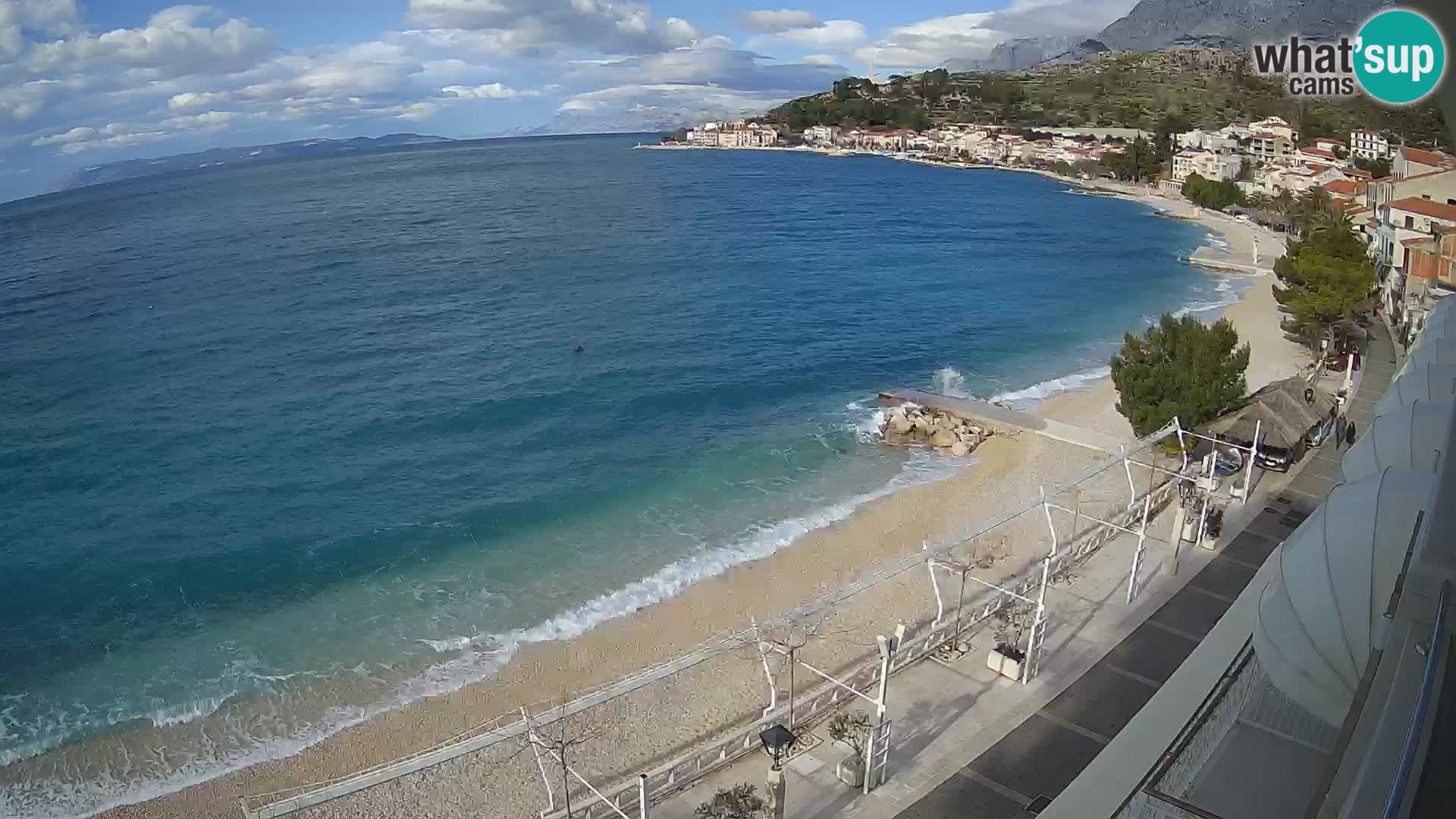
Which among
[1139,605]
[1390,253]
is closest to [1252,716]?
[1139,605]

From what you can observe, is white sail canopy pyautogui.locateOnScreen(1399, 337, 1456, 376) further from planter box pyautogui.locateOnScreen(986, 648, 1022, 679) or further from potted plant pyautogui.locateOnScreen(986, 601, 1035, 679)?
planter box pyautogui.locateOnScreen(986, 648, 1022, 679)

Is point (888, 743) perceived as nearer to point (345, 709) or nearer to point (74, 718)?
point (345, 709)

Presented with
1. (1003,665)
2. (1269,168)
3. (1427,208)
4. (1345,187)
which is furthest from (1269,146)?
(1003,665)

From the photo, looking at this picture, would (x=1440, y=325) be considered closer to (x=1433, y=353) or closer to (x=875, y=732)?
(x=1433, y=353)

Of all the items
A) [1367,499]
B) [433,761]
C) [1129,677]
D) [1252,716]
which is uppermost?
[1367,499]

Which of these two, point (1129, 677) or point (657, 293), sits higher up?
point (657, 293)

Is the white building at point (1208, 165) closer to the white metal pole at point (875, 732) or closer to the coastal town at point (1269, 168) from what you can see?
the coastal town at point (1269, 168)
